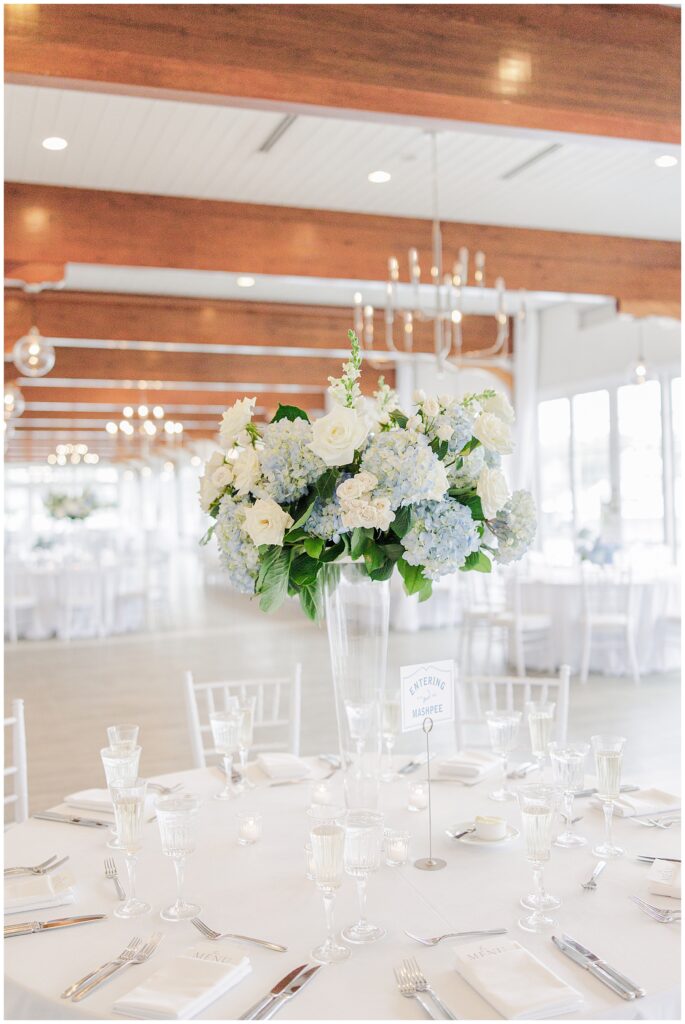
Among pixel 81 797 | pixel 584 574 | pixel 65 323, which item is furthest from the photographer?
pixel 65 323

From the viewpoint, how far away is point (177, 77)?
334 cm

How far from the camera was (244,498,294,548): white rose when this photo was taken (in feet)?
6.33

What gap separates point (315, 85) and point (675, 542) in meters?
7.35

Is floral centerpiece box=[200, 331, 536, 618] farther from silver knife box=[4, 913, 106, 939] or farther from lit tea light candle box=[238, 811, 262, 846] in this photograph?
silver knife box=[4, 913, 106, 939]

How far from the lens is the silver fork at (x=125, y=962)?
1549 millimetres

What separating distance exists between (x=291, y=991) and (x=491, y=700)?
204 cm

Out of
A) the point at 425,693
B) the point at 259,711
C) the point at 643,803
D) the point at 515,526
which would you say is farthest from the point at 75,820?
the point at 643,803

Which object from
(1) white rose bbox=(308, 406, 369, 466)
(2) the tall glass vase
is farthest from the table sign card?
(1) white rose bbox=(308, 406, 369, 466)

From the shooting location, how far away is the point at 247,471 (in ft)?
6.52

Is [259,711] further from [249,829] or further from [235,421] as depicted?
[235,421]

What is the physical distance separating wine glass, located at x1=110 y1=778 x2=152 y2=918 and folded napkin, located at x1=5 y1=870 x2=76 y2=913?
5.1 inches

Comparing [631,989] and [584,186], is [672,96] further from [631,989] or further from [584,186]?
[631,989]

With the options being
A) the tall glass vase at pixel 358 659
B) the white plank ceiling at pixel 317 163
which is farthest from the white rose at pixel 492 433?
the white plank ceiling at pixel 317 163

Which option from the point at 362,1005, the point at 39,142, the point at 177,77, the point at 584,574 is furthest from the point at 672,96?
the point at 584,574
